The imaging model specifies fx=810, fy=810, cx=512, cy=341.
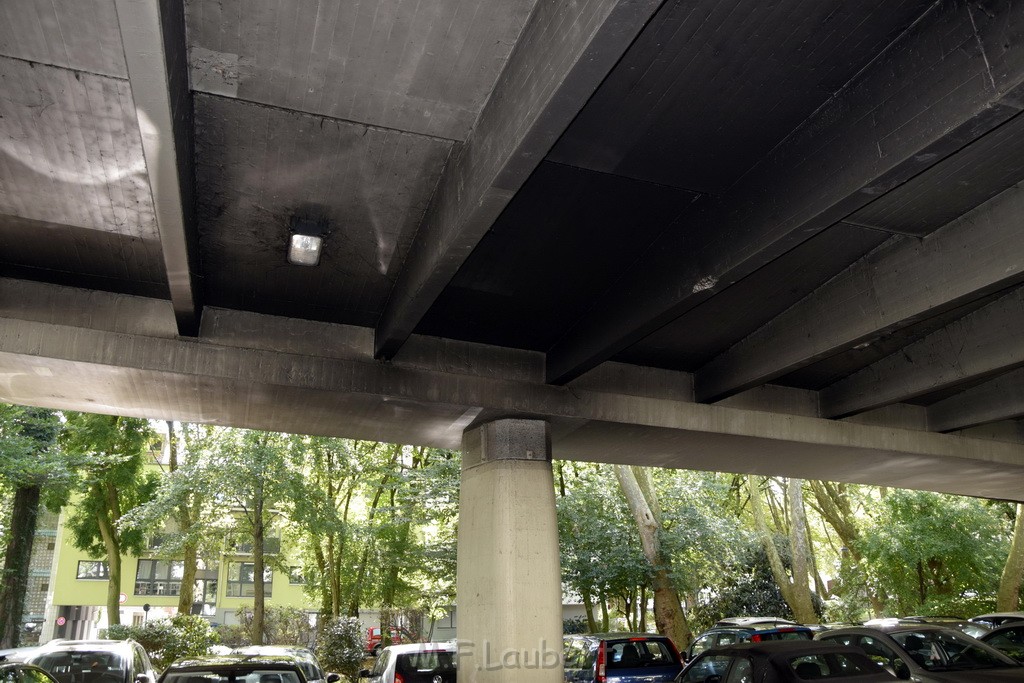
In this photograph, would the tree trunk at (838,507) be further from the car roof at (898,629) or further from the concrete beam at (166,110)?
the concrete beam at (166,110)

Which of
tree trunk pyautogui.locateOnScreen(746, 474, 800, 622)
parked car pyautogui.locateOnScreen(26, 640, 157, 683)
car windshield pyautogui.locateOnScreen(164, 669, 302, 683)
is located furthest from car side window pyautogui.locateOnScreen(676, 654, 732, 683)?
tree trunk pyautogui.locateOnScreen(746, 474, 800, 622)

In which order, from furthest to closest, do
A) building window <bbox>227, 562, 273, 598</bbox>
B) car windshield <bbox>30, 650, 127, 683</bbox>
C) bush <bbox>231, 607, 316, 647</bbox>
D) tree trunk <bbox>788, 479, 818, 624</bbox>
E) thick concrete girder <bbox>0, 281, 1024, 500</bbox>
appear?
1. building window <bbox>227, 562, 273, 598</bbox>
2. bush <bbox>231, 607, 316, 647</bbox>
3. tree trunk <bbox>788, 479, 818, 624</bbox>
4. car windshield <bbox>30, 650, 127, 683</bbox>
5. thick concrete girder <bbox>0, 281, 1024, 500</bbox>

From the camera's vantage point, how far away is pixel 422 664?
1374cm

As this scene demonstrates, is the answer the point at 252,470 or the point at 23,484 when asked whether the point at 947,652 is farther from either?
the point at 23,484

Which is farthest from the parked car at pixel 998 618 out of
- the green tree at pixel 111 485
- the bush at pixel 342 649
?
the green tree at pixel 111 485

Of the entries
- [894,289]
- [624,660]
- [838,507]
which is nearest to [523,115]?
[894,289]

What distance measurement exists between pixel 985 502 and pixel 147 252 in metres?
27.1

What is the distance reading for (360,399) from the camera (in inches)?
451

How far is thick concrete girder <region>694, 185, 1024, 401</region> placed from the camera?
26.3 feet

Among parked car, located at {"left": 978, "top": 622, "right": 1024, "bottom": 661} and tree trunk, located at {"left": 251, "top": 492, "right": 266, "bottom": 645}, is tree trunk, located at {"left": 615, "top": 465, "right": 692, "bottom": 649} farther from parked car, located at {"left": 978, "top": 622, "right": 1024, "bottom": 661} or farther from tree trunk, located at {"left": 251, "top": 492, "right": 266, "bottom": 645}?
tree trunk, located at {"left": 251, "top": 492, "right": 266, "bottom": 645}

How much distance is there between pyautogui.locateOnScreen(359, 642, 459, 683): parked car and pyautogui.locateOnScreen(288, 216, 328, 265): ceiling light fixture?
7843 millimetres

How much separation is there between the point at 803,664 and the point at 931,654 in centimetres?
272

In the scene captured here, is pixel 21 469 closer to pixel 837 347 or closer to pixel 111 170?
pixel 111 170

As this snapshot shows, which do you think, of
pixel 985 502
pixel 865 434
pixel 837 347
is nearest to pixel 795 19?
pixel 837 347
